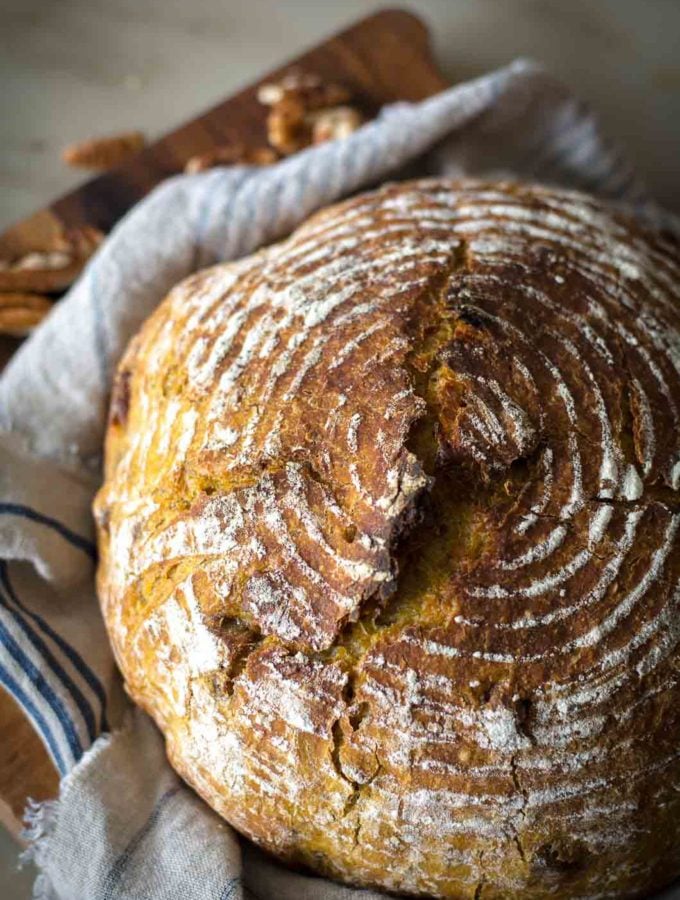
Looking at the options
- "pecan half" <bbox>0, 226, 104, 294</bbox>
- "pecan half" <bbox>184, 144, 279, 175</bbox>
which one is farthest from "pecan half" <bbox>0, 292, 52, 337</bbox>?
"pecan half" <bbox>184, 144, 279, 175</bbox>

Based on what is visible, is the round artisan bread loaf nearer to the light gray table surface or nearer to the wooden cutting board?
the wooden cutting board

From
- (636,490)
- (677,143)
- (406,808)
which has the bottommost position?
(406,808)

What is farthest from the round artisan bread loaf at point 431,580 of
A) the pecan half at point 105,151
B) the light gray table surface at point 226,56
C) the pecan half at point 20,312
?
Result: the light gray table surface at point 226,56

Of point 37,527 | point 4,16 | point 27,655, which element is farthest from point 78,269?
point 4,16

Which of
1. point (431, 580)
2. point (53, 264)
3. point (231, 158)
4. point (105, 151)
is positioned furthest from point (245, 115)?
→ point (431, 580)

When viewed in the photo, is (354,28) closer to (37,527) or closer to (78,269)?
(78,269)

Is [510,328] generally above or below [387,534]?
above
